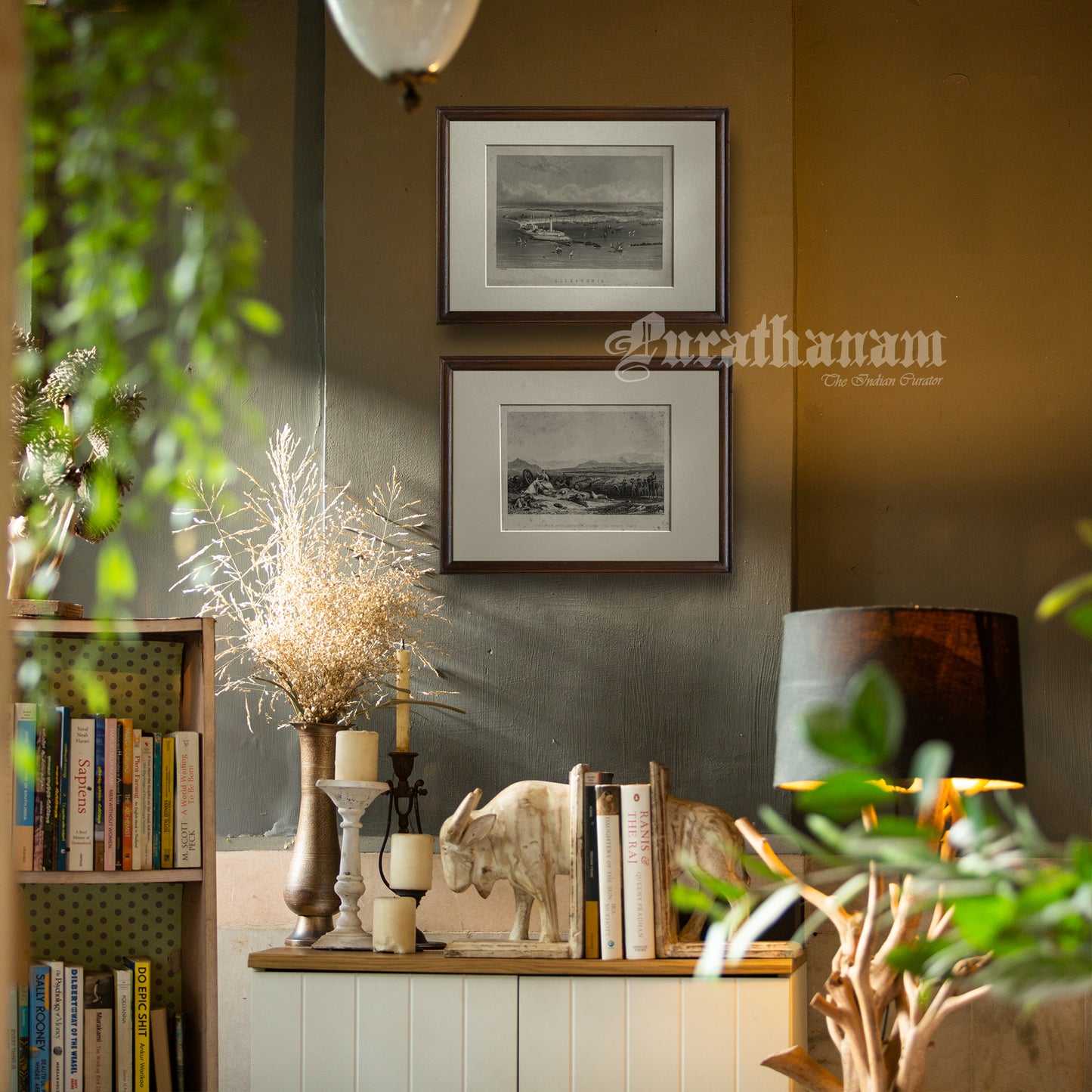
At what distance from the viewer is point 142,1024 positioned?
250 centimetres

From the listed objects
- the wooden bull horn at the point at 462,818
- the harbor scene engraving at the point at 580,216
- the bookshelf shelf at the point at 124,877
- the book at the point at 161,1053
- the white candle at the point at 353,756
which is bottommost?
the book at the point at 161,1053

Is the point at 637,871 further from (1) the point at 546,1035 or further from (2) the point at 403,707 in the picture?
(2) the point at 403,707

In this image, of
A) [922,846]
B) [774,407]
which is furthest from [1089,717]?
[922,846]

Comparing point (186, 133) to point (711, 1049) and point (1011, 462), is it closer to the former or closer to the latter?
point (711, 1049)

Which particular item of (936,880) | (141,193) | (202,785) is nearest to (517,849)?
(202,785)

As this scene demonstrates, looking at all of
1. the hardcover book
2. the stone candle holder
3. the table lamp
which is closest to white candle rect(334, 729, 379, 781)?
the stone candle holder

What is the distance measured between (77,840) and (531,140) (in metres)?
1.78

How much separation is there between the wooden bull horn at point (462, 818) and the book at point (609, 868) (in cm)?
23

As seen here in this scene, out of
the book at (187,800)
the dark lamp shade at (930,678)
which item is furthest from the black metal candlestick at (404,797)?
the dark lamp shade at (930,678)

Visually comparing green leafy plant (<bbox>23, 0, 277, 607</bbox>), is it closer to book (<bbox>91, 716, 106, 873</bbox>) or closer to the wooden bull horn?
the wooden bull horn

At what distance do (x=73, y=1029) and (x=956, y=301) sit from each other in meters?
2.42

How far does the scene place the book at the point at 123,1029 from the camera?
2.46 metres

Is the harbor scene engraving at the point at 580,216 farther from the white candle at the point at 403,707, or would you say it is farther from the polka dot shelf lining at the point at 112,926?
the polka dot shelf lining at the point at 112,926

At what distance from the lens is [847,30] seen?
2998mm
